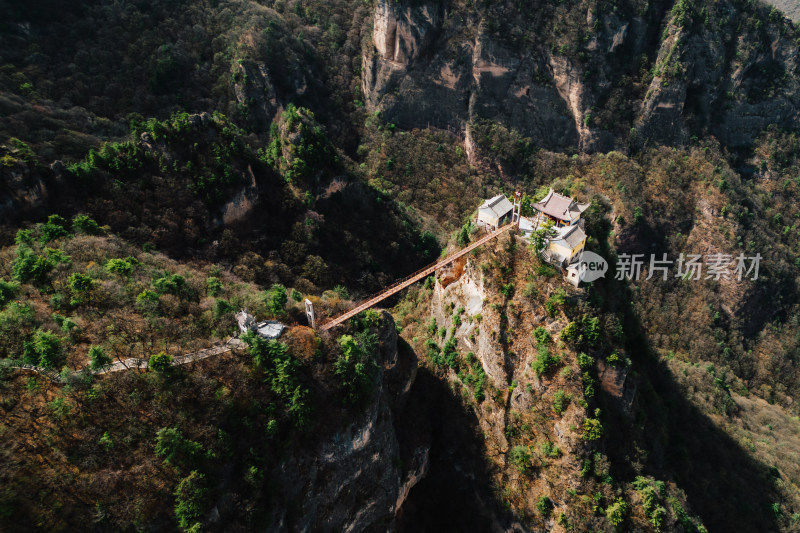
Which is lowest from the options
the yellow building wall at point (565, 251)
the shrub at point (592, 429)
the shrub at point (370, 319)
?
the shrub at point (592, 429)

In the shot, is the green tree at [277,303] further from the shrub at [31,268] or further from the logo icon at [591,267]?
the logo icon at [591,267]

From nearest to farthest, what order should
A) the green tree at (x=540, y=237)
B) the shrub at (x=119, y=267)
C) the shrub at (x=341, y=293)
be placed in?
the shrub at (x=119, y=267) < the green tree at (x=540, y=237) < the shrub at (x=341, y=293)

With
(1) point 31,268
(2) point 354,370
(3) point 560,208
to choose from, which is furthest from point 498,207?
→ (1) point 31,268

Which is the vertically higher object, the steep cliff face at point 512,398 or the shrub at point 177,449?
the shrub at point 177,449

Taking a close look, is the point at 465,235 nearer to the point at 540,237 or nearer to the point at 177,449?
the point at 540,237

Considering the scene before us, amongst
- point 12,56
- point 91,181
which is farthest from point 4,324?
point 12,56

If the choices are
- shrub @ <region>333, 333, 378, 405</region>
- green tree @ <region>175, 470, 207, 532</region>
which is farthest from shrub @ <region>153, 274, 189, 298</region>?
green tree @ <region>175, 470, 207, 532</region>

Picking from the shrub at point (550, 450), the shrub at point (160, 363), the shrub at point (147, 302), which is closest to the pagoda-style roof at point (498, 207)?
the shrub at point (550, 450)

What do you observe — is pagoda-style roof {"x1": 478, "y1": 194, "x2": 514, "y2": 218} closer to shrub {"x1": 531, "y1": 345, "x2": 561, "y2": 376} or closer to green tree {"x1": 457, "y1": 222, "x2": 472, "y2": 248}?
green tree {"x1": 457, "y1": 222, "x2": 472, "y2": 248}
